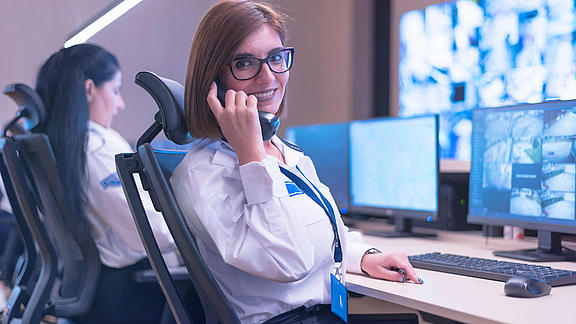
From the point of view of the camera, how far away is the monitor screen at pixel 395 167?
6.54ft

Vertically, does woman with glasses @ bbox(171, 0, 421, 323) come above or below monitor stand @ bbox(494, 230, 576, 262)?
above

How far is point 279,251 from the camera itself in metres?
1.03

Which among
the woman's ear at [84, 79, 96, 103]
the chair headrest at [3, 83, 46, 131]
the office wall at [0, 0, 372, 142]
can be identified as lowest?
the chair headrest at [3, 83, 46, 131]

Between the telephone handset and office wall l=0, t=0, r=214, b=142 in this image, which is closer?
the telephone handset

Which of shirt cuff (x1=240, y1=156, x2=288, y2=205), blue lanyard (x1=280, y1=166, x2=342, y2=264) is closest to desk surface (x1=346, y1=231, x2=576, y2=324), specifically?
blue lanyard (x1=280, y1=166, x2=342, y2=264)

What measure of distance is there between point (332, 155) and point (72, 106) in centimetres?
117

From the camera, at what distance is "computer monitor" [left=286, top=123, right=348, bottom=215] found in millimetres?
2424

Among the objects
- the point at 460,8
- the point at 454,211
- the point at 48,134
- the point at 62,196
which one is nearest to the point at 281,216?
the point at 62,196

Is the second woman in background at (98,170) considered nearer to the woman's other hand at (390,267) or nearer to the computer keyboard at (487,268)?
the woman's other hand at (390,267)

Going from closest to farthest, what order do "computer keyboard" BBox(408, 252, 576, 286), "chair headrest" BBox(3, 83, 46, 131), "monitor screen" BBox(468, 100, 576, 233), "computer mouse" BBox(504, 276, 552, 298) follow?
"computer mouse" BBox(504, 276, 552, 298), "computer keyboard" BBox(408, 252, 576, 286), "monitor screen" BBox(468, 100, 576, 233), "chair headrest" BBox(3, 83, 46, 131)

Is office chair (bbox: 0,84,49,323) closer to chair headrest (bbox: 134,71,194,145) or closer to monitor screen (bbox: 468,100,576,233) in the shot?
chair headrest (bbox: 134,71,194,145)

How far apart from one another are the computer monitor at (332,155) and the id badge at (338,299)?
1215mm

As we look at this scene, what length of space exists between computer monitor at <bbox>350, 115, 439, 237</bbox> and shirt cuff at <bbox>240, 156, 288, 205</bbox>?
107 centimetres

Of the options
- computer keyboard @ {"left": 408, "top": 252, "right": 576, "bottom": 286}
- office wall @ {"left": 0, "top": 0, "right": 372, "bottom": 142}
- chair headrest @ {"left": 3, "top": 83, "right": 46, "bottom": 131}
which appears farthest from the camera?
chair headrest @ {"left": 3, "top": 83, "right": 46, "bottom": 131}
